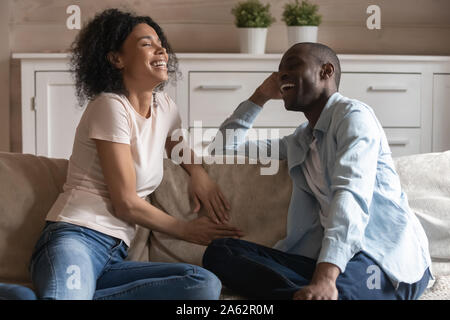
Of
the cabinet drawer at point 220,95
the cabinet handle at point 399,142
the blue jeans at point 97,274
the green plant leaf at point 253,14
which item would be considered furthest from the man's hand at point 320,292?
the green plant leaf at point 253,14

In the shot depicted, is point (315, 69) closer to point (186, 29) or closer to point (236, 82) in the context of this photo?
point (236, 82)

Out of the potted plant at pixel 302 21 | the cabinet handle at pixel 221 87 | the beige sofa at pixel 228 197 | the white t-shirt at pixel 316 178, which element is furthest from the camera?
the potted plant at pixel 302 21

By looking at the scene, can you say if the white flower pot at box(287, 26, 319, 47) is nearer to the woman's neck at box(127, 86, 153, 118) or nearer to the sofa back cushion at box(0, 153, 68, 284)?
the woman's neck at box(127, 86, 153, 118)

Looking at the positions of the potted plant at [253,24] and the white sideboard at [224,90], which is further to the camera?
the potted plant at [253,24]

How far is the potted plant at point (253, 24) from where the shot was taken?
3.20 meters

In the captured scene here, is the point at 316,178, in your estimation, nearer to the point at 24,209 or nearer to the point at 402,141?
the point at 24,209

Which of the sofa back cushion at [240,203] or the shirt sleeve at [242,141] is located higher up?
the shirt sleeve at [242,141]

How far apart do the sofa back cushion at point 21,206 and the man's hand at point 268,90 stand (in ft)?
1.95

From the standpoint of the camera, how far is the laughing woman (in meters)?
1.44

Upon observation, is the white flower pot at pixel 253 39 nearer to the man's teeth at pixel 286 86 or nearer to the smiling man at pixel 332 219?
the smiling man at pixel 332 219

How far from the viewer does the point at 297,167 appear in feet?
5.47

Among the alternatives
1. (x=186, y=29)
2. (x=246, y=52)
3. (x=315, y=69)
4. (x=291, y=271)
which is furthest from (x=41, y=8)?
(x=291, y=271)

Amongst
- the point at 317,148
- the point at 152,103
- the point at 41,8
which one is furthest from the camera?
the point at 41,8
